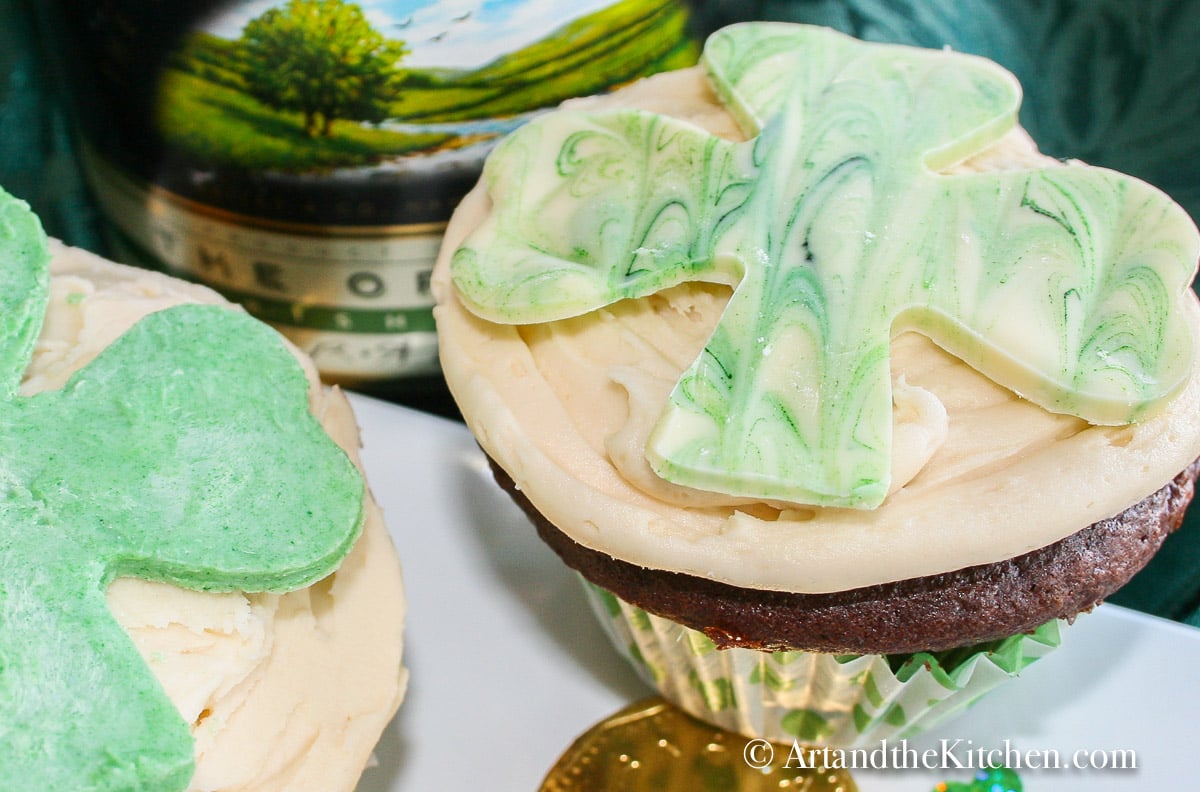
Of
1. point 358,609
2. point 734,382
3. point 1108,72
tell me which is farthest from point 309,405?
point 1108,72

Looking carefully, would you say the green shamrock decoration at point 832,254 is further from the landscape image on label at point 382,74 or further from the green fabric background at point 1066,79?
the green fabric background at point 1066,79

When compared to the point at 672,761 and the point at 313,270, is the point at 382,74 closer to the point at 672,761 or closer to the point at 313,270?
the point at 313,270

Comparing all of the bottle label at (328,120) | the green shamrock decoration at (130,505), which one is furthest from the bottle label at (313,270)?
the green shamrock decoration at (130,505)

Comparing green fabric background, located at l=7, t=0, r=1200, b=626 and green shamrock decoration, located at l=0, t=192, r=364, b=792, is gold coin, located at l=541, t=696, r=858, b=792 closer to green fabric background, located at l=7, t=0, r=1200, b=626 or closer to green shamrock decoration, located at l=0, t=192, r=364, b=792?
green shamrock decoration, located at l=0, t=192, r=364, b=792

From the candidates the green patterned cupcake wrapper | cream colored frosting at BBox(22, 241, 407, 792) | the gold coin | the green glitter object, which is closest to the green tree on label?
cream colored frosting at BBox(22, 241, 407, 792)

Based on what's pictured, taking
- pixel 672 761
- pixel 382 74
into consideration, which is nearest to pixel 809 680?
pixel 672 761
